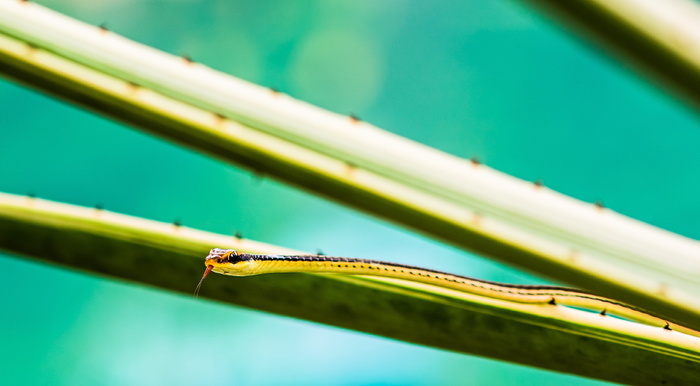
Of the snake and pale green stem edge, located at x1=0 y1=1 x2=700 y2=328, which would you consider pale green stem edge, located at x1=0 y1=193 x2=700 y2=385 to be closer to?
the snake

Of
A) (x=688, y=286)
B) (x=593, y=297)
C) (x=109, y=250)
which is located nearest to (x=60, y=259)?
(x=109, y=250)

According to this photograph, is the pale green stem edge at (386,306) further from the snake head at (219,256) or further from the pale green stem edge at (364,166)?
the pale green stem edge at (364,166)

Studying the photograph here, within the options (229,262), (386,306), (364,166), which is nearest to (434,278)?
(386,306)

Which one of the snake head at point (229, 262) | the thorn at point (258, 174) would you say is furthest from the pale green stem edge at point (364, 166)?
the snake head at point (229, 262)

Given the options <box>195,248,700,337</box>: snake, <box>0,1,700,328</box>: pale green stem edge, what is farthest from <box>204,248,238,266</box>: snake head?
<box>0,1,700,328</box>: pale green stem edge

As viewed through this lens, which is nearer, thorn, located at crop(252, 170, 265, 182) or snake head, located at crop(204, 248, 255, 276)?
thorn, located at crop(252, 170, 265, 182)

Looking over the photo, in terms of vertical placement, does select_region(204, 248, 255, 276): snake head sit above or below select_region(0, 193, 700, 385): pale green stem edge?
above

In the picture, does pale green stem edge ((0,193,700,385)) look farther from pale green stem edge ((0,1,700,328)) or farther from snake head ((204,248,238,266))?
pale green stem edge ((0,1,700,328))
